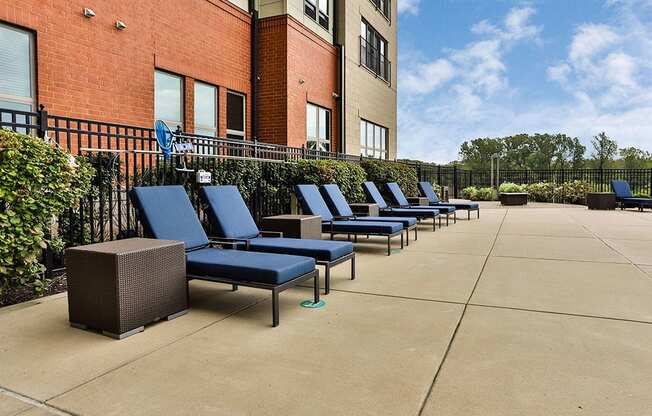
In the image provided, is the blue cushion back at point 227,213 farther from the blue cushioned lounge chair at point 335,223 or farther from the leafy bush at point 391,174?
the leafy bush at point 391,174

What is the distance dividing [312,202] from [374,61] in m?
13.4

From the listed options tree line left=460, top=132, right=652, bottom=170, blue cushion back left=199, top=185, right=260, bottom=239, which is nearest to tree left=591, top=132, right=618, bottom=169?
tree line left=460, top=132, right=652, bottom=170

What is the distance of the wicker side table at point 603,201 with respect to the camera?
17344 mm

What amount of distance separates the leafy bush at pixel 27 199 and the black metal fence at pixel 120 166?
0.38 meters

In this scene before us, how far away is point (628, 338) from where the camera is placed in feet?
11.1

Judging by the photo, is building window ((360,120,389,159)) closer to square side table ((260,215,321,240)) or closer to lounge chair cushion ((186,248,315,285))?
square side table ((260,215,321,240))

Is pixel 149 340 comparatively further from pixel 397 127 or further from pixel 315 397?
pixel 397 127

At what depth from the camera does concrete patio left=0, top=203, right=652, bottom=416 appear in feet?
7.97

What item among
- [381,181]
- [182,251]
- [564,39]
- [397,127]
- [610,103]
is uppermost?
[564,39]

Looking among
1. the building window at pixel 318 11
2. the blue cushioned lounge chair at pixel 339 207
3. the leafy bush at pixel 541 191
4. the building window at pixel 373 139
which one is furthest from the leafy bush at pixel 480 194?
the blue cushioned lounge chair at pixel 339 207

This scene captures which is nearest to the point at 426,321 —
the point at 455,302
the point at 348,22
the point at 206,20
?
the point at 455,302

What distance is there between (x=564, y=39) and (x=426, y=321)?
94.8 ft

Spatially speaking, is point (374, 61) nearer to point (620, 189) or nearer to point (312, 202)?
point (620, 189)

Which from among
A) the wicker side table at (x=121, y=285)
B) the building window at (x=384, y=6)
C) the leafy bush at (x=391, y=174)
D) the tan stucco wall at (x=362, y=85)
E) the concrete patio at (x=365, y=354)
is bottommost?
the concrete patio at (x=365, y=354)
